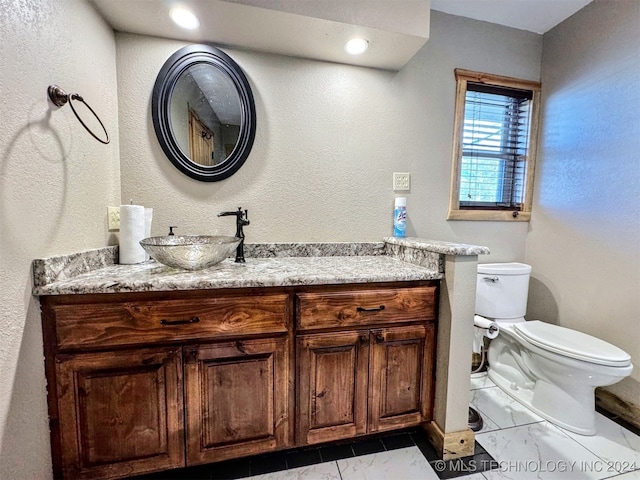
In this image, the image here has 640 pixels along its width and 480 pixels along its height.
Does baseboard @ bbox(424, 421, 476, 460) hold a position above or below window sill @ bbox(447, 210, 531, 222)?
below

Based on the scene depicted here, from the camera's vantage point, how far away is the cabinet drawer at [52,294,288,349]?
995 millimetres

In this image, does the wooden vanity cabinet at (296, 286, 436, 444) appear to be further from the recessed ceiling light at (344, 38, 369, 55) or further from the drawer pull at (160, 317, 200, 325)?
the recessed ceiling light at (344, 38, 369, 55)

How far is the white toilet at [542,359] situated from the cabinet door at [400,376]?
729 millimetres

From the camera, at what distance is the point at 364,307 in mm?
1246

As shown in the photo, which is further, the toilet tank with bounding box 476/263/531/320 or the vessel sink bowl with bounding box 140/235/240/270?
the toilet tank with bounding box 476/263/531/320

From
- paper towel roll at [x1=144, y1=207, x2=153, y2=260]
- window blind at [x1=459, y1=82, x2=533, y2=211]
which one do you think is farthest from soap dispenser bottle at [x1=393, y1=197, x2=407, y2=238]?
paper towel roll at [x1=144, y1=207, x2=153, y2=260]

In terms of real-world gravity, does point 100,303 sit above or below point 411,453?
above

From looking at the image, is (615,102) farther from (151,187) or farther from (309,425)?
(151,187)

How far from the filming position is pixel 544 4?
70.1 inches

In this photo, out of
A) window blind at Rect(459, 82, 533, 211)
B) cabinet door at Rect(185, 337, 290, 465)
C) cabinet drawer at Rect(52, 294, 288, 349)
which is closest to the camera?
cabinet drawer at Rect(52, 294, 288, 349)

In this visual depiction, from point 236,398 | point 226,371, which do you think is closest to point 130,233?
point 226,371

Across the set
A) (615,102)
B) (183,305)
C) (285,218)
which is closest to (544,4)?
(615,102)

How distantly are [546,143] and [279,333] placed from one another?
225 cm

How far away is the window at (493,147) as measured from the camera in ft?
6.41
